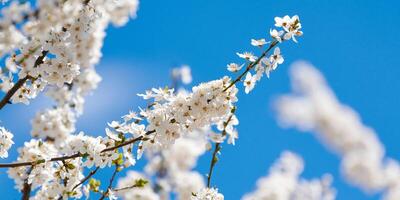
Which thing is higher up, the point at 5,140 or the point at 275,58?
the point at 275,58

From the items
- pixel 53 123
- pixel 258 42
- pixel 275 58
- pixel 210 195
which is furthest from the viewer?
pixel 53 123

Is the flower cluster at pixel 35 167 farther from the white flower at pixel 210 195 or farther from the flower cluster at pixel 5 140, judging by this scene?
the white flower at pixel 210 195

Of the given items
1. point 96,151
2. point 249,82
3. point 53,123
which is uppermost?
point 53,123

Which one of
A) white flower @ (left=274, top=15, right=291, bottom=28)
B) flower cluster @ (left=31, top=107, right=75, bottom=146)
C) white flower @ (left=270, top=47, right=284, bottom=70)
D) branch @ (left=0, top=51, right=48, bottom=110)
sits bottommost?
branch @ (left=0, top=51, right=48, bottom=110)

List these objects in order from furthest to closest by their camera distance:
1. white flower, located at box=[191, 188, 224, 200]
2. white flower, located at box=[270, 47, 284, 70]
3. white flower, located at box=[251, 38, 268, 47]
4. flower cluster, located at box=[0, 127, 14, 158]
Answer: flower cluster, located at box=[0, 127, 14, 158] < white flower, located at box=[191, 188, 224, 200] < white flower, located at box=[270, 47, 284, 70] < white flower, located at box=[251, 38, 268, 47]

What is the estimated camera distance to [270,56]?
4.79 meters

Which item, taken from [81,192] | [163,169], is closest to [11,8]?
[81,192]

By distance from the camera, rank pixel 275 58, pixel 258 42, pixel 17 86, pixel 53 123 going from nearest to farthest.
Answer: pixel 17 86
pixel 258 42
pixel 275 58
pixel 53 123

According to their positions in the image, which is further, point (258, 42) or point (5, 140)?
point (5, 140)

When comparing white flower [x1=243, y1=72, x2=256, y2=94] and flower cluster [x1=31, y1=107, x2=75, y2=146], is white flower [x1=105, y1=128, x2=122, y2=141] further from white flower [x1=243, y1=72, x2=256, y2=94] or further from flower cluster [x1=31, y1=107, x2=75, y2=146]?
flower cluster [x1=31, y1=107, x2=75, y2=146]

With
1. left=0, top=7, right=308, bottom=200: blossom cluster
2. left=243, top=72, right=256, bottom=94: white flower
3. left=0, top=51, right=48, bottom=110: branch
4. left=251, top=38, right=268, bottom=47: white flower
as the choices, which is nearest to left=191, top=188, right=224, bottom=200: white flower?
left=0, top=7, right=308, bottom=200: blossom cluster

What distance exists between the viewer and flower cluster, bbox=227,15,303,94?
468cm

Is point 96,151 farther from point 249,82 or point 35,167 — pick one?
point 249,82

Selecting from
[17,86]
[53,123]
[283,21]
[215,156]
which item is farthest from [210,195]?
[53,123]
